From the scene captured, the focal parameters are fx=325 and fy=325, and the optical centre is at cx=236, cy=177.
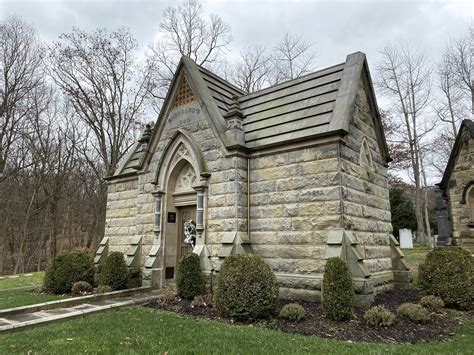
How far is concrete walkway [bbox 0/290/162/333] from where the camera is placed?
20.7 feet

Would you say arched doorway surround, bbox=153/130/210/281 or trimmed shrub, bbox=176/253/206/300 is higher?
arched doorway surround, bbox=153/130/210/281

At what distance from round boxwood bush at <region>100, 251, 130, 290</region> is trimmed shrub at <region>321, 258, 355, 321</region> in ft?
21.1

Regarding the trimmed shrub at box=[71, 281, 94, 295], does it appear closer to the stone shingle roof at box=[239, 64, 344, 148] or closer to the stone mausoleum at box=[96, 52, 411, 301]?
the stone mausoleum at box=[96, 52, 411, 301]

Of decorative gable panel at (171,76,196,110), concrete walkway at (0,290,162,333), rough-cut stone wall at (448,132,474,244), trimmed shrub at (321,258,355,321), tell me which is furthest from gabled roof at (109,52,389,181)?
concrete walkway at (0,290,162,333)

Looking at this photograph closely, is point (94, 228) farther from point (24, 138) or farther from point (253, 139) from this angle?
point (253, 139)

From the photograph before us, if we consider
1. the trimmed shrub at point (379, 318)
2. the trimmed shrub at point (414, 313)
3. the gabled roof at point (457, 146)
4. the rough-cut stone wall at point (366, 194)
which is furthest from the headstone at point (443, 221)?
the trimmed shrub at point (379, 318)

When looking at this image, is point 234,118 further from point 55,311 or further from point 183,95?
point 55,311

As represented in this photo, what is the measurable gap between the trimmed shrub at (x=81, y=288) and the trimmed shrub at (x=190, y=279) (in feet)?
11.6

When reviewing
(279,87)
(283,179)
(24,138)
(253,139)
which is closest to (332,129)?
(283,179)

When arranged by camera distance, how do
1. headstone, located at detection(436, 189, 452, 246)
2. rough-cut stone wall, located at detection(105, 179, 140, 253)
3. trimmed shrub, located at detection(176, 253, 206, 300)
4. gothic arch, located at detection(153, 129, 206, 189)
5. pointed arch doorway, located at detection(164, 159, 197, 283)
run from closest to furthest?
trimmed shrub, located at detection(176, 253, 206, 300) → gothic arch, located at detection(153, 129, 206, 189) → pointed arch doorway, located at detection(164, 159, 197, 283) → rough-cut stone wall, located at detection(105, 179, 140, 253) → headstone, located at detection(436, 189, 452, 246)

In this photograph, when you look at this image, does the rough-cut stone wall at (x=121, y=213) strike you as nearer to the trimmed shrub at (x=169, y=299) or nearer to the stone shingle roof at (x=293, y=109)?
the trimmed shrub at (x=169, y=299)

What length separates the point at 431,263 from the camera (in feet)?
26.8

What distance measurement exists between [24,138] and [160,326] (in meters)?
20.3

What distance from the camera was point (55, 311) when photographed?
24.2 ft
